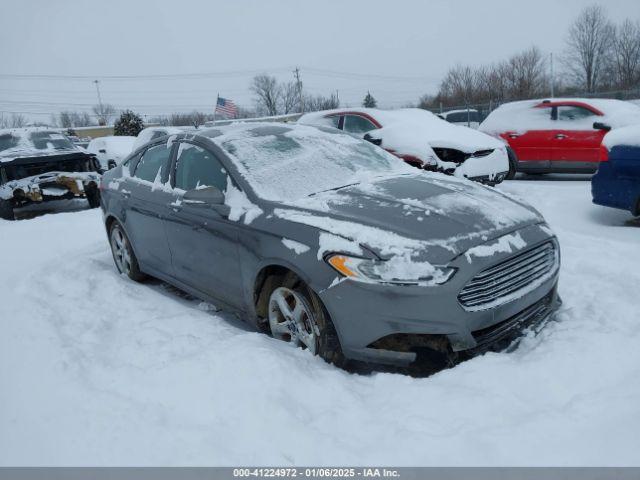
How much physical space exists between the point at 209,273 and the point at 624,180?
464 cm

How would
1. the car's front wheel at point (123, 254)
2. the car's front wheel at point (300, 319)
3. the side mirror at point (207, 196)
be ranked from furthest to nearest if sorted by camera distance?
the car's front wheel at point (123, 254) → the side mirror at point (207, 196) → the car's front wheel at point (300, 319)

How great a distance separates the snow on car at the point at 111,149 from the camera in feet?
49.8

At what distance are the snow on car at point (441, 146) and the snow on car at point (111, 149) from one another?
9855 mm

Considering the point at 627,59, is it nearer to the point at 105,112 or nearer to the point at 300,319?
the point at 300,319

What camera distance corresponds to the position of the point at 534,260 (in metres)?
2.89

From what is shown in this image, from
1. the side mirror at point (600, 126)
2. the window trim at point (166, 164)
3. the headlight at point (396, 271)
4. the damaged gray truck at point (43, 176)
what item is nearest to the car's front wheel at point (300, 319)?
the headlight at point (396, 271)

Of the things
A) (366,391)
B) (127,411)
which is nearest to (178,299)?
(127,411)

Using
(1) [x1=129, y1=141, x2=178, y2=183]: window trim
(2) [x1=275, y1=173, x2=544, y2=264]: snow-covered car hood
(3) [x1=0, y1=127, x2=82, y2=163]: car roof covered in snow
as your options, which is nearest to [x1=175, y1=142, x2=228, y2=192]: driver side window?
(1) [x1=129, y1=141, x2=178, y2=183]: window trim

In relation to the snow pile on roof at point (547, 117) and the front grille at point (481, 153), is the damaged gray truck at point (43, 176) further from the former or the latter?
the snow pile on roof at point (547, 117)

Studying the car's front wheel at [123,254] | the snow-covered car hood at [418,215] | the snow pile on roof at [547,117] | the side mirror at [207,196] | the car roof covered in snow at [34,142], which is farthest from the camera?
the car roof covered in snow at [34,142]

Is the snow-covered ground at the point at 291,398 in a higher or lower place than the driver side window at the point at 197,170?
lower

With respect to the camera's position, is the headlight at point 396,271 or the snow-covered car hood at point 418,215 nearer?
the headlight at point 396,271

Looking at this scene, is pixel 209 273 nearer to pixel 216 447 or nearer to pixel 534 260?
pixel 216 447

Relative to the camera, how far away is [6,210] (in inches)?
337
